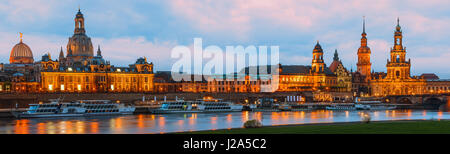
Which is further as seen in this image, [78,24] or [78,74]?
[78,24]

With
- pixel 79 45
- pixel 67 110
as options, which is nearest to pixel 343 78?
pixel 79 45

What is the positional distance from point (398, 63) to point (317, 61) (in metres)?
25.8

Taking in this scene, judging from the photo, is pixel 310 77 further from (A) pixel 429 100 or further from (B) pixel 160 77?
(B) pixel 160 77

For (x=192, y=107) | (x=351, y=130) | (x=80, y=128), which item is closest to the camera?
(x=351, y=130)

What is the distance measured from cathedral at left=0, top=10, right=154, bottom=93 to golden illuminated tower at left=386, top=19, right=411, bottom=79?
7953cm

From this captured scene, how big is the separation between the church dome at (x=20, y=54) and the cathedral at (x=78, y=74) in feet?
11.7

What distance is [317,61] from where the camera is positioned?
161375mm

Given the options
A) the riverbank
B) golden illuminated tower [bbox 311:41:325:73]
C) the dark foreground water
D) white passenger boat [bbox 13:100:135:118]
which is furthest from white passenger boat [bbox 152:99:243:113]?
golden illuminated tower [bbox 311:41:325:73]

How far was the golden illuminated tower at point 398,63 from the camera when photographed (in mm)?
156500
